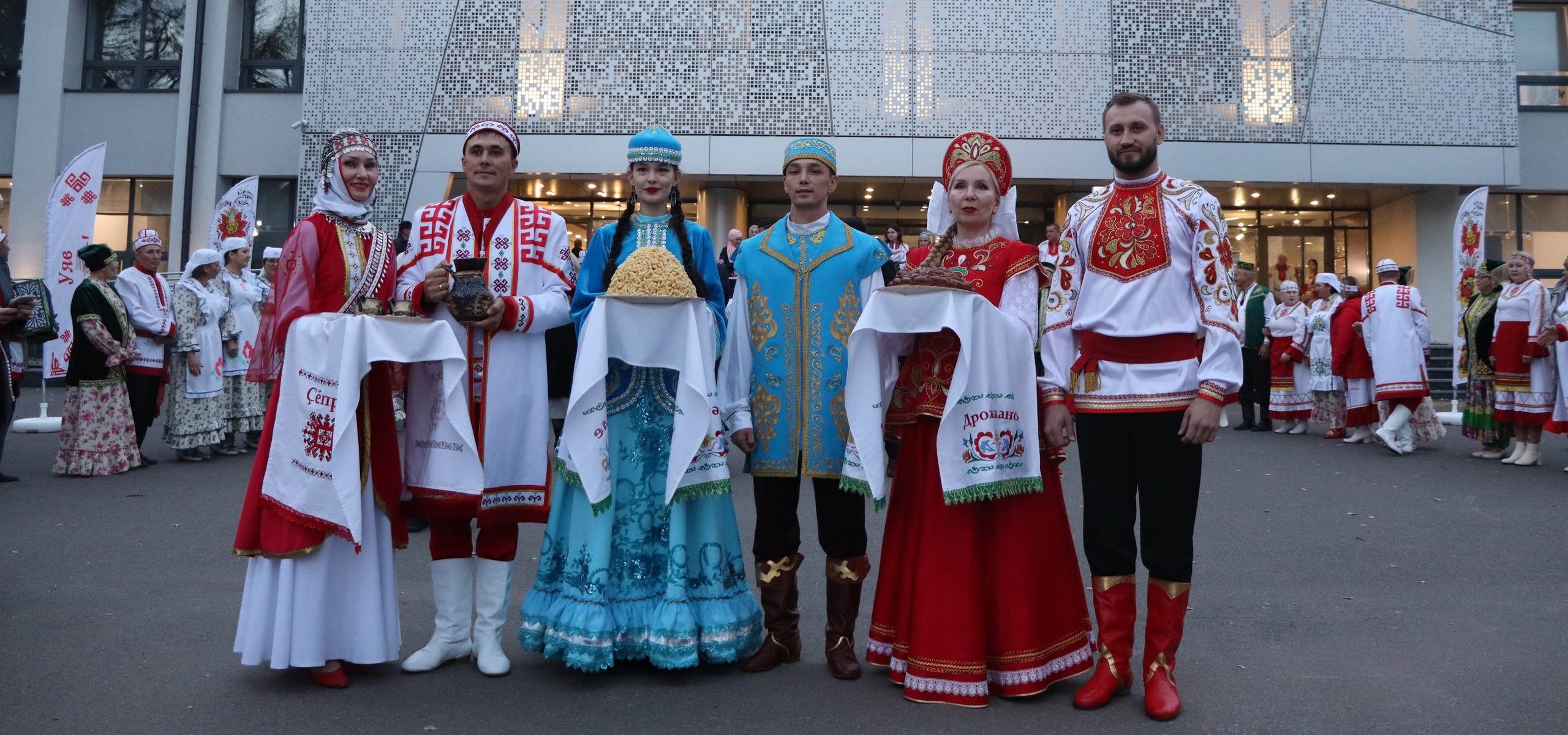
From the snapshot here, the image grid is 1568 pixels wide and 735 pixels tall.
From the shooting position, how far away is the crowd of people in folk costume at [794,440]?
11.5 ft

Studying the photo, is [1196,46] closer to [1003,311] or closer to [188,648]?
[1003,311]

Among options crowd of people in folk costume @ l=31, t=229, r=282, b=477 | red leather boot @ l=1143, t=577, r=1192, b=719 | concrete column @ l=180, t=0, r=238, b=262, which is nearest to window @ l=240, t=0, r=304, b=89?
concrete column @ l=180, t=0, r=238, b=262

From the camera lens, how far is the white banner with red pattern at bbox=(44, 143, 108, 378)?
37.8 feet

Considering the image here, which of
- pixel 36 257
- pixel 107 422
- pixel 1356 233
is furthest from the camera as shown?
pixel 1356 233

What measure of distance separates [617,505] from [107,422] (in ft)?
24.6

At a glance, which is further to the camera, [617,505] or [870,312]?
[617,505]

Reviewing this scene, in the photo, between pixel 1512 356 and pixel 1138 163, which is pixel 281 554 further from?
pixel 1512 356

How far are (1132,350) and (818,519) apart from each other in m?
1.25

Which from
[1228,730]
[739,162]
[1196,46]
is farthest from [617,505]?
[1196,46]

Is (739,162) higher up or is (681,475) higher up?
(739,162)

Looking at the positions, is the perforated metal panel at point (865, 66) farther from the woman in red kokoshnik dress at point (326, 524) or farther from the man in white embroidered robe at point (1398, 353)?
the woman in red kokoshnik dress at point (326, 524)

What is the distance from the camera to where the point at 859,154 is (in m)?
19.3

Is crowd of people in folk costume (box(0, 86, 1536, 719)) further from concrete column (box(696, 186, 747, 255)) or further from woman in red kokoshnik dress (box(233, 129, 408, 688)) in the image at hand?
concrete column (box(696, 186, 747, 255))

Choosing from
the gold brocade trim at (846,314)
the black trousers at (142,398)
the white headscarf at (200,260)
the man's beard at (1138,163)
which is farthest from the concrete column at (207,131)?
the man's beard at (1138,163)
